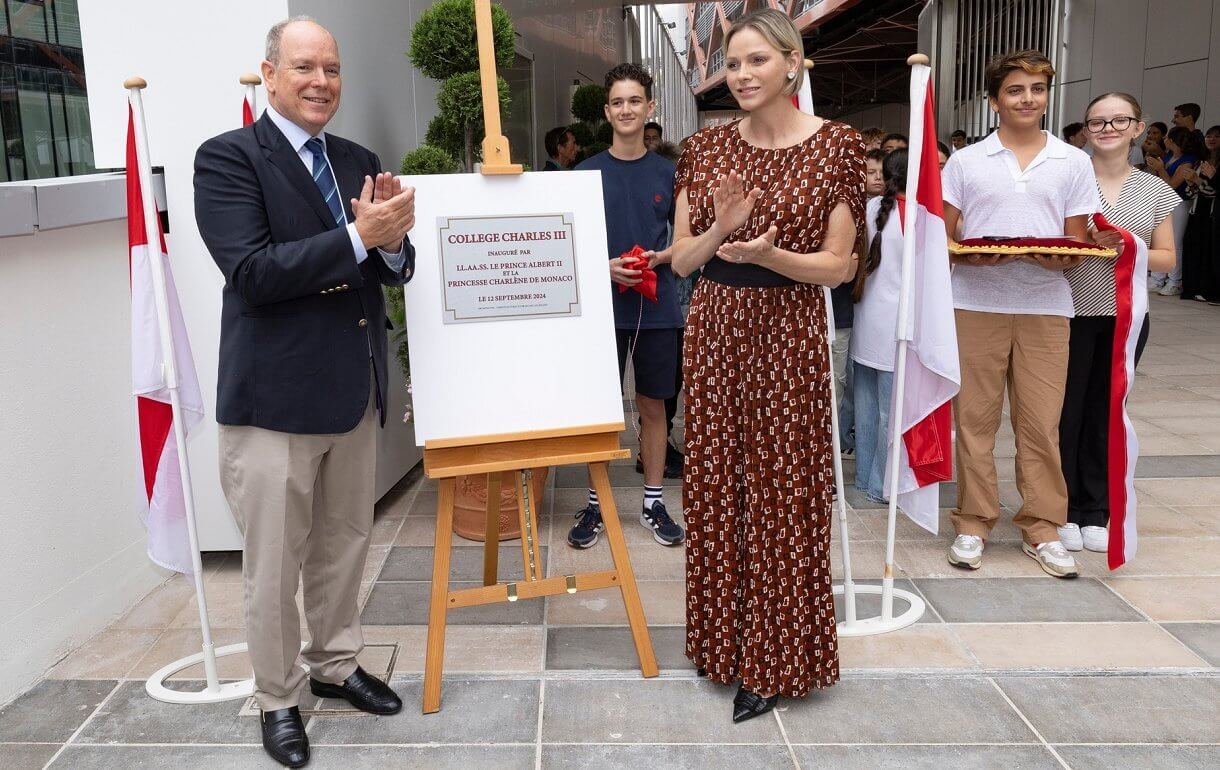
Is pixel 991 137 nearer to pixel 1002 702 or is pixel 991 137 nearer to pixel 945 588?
pixel 945 588

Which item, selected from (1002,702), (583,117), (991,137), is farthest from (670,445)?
(583,117)

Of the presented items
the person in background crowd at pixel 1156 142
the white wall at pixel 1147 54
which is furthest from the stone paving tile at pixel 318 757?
the white wall at pixel 1147 54

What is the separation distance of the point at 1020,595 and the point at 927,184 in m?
1.50

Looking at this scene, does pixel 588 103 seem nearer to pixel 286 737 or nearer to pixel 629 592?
pixel 629 592

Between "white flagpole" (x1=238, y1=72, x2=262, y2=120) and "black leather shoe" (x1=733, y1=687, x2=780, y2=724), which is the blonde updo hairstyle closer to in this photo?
"white flagpole" (x1=238, y1=72, x2=262, y2=120)

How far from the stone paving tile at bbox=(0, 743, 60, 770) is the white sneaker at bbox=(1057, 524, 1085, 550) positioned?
11.4 ft

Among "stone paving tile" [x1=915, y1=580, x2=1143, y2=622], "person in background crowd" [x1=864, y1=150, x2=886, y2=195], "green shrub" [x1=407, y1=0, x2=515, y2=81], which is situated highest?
"green shrub" [x1=407, y1=0, x2=515, y2=81]

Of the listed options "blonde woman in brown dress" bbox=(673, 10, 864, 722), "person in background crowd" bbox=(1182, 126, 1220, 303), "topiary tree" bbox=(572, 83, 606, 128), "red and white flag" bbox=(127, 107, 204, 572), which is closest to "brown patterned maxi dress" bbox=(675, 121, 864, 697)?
"blonde woman in brown dress" bbox=(673, 10, 864, 722)

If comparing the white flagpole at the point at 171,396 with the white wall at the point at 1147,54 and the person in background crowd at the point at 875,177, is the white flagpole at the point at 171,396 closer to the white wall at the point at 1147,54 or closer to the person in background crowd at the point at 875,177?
the person in background crowd at the point at 875,177

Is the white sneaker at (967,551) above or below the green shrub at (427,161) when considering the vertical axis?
below

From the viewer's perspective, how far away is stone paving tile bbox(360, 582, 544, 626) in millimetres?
3289

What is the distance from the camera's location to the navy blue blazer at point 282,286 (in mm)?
2264

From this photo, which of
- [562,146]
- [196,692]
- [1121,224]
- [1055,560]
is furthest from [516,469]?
[562,146]

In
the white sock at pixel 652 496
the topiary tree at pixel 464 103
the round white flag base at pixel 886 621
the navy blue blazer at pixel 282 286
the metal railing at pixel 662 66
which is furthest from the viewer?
the metal railing at pixel 662 66
